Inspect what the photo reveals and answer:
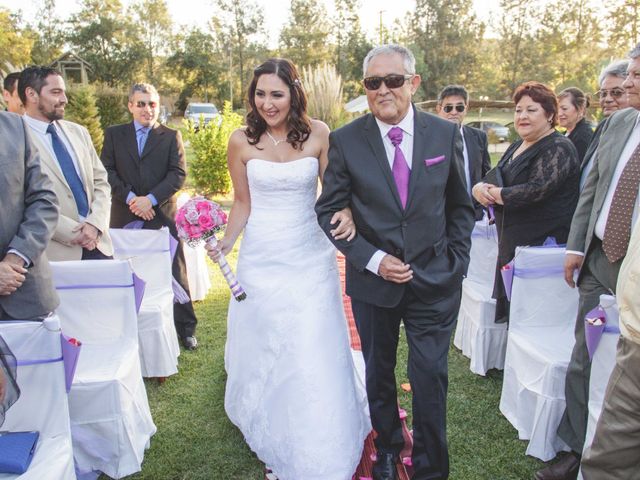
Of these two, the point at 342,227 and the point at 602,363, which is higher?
the point at 342,227

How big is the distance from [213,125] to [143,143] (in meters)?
7.82

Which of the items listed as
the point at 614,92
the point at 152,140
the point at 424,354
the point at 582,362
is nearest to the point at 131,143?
the point at 152,140

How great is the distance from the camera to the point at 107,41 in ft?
167

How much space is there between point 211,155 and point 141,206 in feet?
26.2

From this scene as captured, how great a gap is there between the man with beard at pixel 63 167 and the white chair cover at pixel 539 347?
2999 mm

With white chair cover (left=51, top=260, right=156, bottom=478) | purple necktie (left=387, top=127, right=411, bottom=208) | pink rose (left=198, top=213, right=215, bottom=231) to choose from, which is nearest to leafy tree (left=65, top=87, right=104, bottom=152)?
white chair cover (left=51, top=260, right=156, bottom=478)

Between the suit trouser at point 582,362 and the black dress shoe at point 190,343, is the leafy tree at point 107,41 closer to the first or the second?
the black dress shoe at point 190,343

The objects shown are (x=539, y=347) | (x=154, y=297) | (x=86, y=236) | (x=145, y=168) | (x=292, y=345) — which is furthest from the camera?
(x=145, y=168)

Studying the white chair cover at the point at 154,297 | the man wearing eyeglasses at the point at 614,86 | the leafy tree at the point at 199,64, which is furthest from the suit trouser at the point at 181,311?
the leafy tree at the point at 199,64

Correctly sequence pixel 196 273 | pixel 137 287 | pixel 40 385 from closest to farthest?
pixel 40 385
pixel 137 287
pixel 196 273

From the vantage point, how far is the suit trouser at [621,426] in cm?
213

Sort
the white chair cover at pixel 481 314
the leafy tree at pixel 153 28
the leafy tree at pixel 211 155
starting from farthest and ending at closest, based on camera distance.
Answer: the leafy tree at pixel 153 28, the leafy tree at pixel 211 155, the white chair cover at pixel 481 314

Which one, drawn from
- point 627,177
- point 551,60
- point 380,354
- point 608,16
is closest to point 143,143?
point 380,354

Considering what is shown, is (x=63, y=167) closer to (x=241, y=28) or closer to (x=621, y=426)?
(x=621, y=426)
